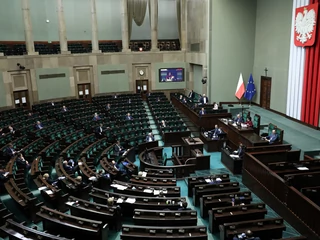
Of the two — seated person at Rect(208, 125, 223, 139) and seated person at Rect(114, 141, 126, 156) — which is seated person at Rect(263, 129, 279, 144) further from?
seated person at Rect(114, 141, 126, 156)

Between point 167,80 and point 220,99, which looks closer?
point 220,99

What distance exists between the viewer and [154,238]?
619 centimetres

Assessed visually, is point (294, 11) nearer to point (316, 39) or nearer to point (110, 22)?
point (316, 39)

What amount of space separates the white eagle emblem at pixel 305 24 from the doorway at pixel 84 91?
48.6ft

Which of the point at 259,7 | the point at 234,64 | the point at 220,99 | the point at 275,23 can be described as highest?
the point at 259,7

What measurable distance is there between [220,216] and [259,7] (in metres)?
16.0

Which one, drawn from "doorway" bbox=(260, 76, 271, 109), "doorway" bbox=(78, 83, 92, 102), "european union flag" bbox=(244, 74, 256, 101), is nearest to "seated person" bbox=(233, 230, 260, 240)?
"doorway" bbox=(260, 76, 271, 109)

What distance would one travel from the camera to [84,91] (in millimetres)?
22844

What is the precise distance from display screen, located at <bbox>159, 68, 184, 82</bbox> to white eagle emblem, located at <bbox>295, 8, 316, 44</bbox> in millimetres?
10874

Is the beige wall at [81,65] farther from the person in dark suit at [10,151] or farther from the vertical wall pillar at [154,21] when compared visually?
the person in dark suit at [10,151]

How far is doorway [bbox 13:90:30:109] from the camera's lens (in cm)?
1938

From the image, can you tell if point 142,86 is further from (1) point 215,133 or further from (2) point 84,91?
(1) point 215,133

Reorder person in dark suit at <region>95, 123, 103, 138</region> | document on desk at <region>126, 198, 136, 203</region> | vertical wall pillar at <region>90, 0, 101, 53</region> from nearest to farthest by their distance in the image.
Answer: document on desk at <region>126, 198, 136, 203</region>
person in dark suit at <region>95, 123, 103, 138</region>
vertical wall pillar at <region>90, 0, 101, 53</region>

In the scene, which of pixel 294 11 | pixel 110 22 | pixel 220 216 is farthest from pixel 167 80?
pixel 220 216
